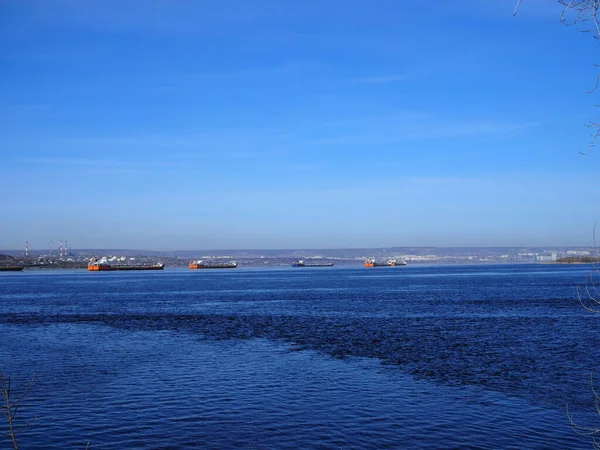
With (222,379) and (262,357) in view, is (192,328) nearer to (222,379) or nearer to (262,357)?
(262,357)

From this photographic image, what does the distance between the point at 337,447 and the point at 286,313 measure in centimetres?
3936

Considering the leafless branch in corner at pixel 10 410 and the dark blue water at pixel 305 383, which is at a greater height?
the leafless branch in corner at pixel 10 410

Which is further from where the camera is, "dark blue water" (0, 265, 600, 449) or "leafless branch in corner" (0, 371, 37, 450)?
"dark blue water" (0, 265, 600, 449)

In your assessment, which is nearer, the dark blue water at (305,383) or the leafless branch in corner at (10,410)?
the leafless branch in corner at (10,410)

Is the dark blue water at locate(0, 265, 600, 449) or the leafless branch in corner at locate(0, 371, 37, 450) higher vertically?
the leafless branch in corner at locate(0, 371, 37, 450)

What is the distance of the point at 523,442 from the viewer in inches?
653

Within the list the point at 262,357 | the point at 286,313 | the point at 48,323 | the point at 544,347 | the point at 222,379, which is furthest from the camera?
the point at 286,313

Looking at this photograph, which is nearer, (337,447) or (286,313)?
(337,447)

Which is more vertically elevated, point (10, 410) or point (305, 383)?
point (10, 410)

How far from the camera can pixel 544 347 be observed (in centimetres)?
3238

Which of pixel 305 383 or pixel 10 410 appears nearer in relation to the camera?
pixel 10 410

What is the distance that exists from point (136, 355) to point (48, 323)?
2008 centimetres

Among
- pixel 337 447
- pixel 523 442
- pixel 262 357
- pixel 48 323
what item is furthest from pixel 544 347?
pixel 48 323

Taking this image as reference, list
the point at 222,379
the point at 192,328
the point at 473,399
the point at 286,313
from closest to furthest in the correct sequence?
the point at 473,399
the point at 222,379
the point at 192,328
the point at 286,313
